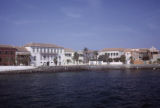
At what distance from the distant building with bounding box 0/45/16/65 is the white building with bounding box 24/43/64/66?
1125 centimetres

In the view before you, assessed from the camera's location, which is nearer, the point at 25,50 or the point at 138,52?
the point at 25,50

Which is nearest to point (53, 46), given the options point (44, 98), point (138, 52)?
point (138, 52)

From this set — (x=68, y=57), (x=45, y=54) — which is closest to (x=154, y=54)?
(x=68, y=57)

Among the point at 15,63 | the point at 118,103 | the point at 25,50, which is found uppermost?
the point at 25,50

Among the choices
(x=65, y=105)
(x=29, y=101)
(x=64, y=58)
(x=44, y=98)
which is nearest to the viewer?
(x=65, y=105)

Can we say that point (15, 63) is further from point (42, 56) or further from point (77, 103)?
point (77, 103)

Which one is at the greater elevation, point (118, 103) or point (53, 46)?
point (53, 46)

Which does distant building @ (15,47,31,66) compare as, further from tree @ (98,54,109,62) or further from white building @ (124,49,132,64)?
white building @ (124,49,132,64)

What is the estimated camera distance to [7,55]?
265ft

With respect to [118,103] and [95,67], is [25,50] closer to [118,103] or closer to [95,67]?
[95,67]

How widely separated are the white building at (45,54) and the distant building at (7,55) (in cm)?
1125

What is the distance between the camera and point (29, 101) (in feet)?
83.7

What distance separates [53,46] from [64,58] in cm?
1074

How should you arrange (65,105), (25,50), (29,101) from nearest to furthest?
1. (65,105)
2. (29,101)
3. (25,50)
